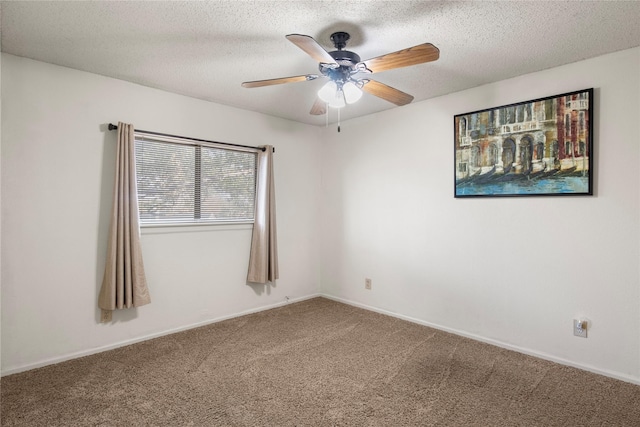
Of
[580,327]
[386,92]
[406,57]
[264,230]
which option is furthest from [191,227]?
[580,327]

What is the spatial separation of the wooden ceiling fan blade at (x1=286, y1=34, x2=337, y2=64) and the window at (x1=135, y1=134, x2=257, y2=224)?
1.95 m

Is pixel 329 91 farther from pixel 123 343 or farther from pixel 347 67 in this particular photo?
pixel 123 343

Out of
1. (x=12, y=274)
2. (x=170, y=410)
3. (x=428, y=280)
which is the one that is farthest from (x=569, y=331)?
(x=12, y=274)

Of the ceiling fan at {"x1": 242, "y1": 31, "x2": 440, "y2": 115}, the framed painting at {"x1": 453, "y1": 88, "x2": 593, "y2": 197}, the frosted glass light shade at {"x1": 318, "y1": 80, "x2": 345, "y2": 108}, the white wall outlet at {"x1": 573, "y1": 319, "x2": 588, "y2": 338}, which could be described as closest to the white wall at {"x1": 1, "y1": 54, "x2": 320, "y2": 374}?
the ceiling fan at {"x1": 242, "y1": 31, "x2": 440, "y2": 115}

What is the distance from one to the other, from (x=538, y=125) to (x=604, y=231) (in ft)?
3.04

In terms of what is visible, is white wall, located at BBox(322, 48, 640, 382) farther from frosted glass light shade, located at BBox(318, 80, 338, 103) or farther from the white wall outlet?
frosted glass light shade, located at BBox(318, 80, 338, 103)

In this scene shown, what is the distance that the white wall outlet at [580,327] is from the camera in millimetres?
2584

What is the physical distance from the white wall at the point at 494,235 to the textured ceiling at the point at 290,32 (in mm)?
408

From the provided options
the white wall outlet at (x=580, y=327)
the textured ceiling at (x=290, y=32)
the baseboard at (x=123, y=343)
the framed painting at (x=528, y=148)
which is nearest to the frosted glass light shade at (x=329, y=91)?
the textured ceiling at (x=290, y=32)

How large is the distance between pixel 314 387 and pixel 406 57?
2126 mm

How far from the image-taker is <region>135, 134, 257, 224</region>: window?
3188 millimetres

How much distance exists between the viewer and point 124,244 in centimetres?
289

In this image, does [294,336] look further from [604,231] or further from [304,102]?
[604,231]

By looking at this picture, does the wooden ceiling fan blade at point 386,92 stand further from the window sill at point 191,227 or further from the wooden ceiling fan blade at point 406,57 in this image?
the window sill at point 191,227
